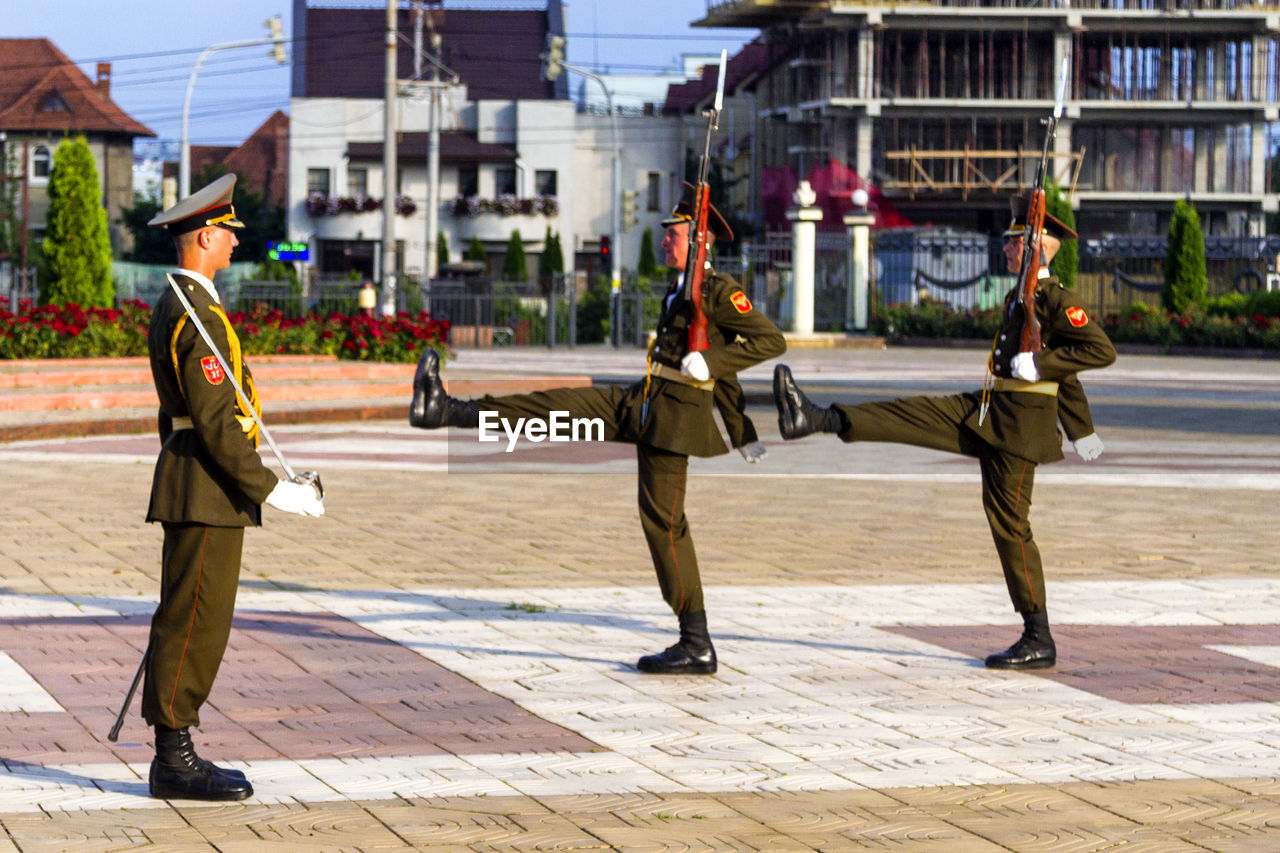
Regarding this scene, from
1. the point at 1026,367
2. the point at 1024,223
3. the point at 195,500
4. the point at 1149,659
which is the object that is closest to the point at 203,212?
the point at 195,500

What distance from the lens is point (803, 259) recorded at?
145 feet

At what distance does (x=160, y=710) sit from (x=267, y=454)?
1102cm

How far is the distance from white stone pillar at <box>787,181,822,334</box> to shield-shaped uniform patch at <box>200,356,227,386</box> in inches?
1538

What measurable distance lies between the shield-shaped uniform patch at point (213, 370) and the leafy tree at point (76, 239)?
64.8 feet

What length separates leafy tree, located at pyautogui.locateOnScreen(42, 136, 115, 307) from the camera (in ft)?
81.6

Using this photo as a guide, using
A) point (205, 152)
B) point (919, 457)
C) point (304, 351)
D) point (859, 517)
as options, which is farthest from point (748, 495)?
point (205, 152)

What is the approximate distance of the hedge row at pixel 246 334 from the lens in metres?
21.4

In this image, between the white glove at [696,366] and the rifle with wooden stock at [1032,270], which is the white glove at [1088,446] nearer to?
the rifle with wooden stock at [1032,270]

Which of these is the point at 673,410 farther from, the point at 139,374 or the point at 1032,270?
the point at 139,374

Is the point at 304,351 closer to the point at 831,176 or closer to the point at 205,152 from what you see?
the point at 831,176

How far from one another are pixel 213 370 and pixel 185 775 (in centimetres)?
121

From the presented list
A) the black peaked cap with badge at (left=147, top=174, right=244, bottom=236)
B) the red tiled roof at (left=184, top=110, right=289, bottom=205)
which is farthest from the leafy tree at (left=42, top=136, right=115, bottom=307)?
the red tiled roof at (left=184, top=110, right=289, bottom=205)

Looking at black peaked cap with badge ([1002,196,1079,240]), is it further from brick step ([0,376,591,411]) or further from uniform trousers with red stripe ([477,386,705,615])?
brick step ([0,376,591,411])

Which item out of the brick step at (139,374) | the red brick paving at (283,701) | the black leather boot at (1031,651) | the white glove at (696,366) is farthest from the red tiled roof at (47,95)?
the black leather boot at (1031,651)
